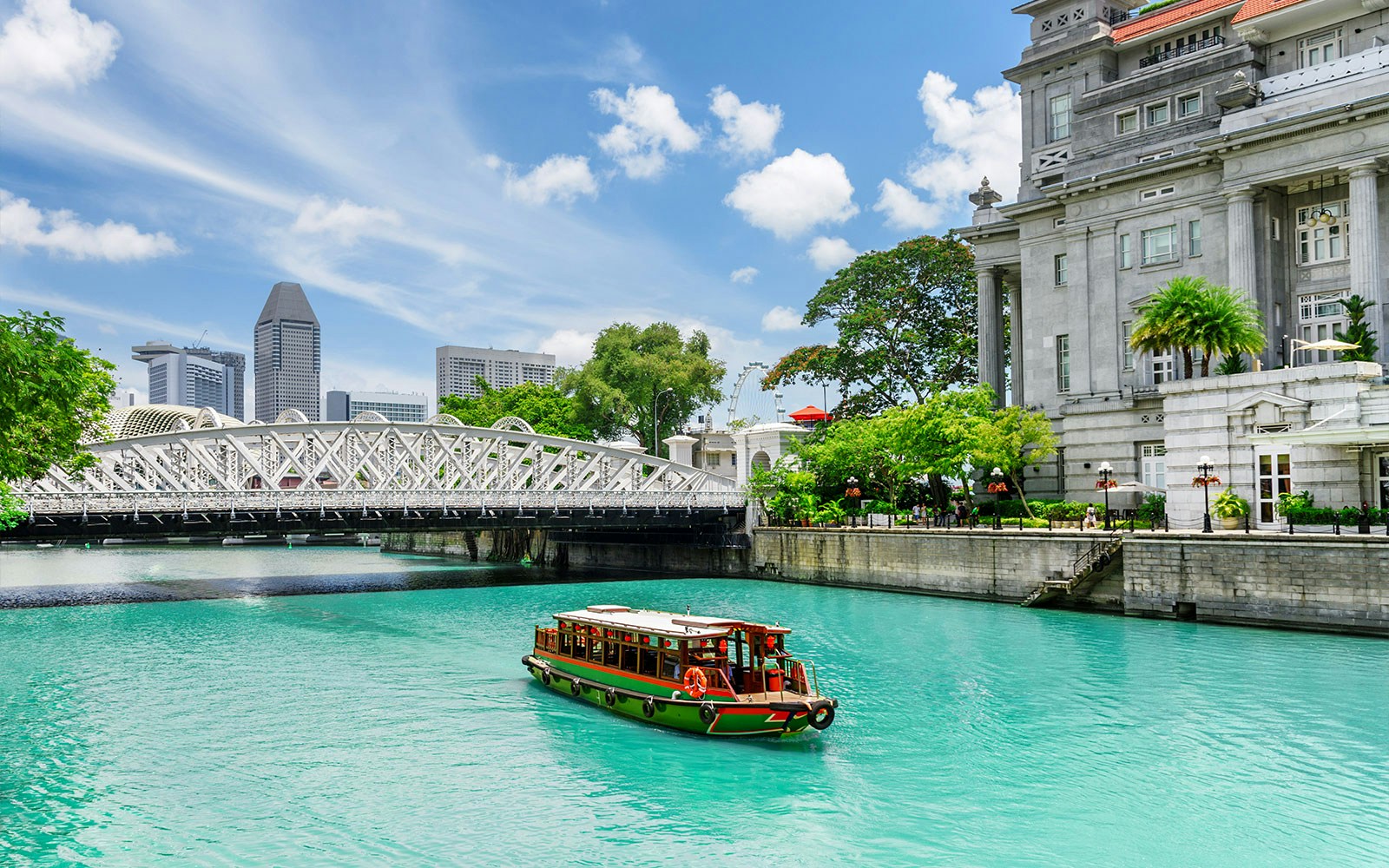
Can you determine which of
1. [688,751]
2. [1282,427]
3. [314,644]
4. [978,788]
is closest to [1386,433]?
[1282,427]

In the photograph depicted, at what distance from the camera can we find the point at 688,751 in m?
22.9

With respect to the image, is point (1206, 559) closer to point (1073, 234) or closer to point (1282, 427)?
point (1282, 427)

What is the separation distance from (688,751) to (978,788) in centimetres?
607

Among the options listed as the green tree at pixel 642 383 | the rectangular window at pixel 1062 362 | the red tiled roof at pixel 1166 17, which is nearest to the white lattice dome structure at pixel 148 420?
the green tree at pixel 642 383

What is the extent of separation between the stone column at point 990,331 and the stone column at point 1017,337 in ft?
2.96

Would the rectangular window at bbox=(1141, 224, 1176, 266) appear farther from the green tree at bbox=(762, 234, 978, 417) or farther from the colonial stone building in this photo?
the green tree at bbox=(762, 234, 978, 417)

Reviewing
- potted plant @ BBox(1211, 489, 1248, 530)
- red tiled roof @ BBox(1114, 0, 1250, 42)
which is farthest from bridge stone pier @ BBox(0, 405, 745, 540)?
red tiled roof @ BBox(1114, 0, 1250, 42)

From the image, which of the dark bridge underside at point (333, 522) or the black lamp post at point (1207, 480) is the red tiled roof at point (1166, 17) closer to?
the black lamp post at point (1207, 480)

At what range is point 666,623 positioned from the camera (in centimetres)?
2639

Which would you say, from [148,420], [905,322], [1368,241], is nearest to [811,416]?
[905,322]

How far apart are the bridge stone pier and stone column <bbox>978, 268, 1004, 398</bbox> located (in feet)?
53.4

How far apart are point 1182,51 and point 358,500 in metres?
45.8

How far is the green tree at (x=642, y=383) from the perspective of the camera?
92.6 metres

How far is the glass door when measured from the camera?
3888 centimetres
